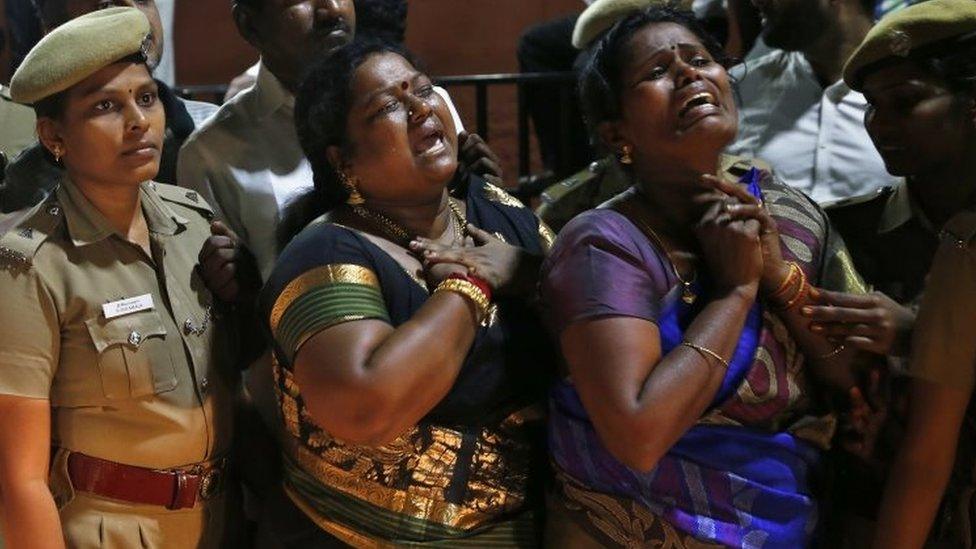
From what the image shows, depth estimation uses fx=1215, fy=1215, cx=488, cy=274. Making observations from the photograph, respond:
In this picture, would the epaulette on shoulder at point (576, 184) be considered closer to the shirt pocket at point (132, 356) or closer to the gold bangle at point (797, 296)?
the gold bangle at point (797, 296)

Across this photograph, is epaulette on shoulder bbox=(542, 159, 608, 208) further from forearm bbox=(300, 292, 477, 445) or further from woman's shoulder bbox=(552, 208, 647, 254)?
forearm bbox=(300, 292, 477, 445)

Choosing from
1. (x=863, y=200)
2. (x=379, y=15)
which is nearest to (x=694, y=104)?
(x=863, y=200)

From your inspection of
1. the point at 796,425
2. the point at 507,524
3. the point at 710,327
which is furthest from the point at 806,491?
the point at 507,524

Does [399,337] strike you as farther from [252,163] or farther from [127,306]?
[252,163]

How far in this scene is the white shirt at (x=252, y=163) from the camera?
2830 millimetres

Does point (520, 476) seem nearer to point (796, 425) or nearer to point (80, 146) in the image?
point (796, 425)

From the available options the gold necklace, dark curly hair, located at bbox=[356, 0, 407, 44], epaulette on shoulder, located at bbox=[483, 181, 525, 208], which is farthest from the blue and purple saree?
dark curly hair, located at bbox=[356, 0, 407, 44]

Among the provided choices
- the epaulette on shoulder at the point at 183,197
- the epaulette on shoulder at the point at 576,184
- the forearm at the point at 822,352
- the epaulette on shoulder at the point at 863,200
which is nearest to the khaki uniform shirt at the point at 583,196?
the epaulette on shoulder at the point at 576,184

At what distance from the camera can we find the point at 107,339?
2.18 meters

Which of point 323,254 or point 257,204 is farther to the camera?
point 257,204

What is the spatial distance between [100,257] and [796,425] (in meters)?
1.29

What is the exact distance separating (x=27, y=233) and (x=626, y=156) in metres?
1.09

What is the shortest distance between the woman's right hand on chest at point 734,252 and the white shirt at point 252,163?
38.8 inches

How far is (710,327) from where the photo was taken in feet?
6.42
